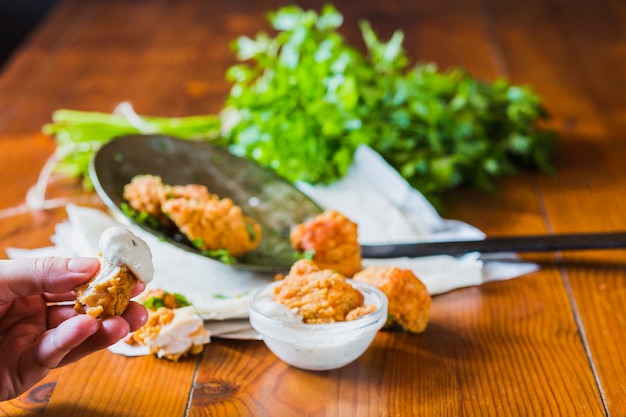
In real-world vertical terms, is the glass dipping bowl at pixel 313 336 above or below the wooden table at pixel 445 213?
above

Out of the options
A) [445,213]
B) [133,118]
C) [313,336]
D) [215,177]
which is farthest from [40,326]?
[133,118]

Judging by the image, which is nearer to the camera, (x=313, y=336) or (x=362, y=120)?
(x=313, y=336)

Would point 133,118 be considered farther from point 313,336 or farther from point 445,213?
point 313,336

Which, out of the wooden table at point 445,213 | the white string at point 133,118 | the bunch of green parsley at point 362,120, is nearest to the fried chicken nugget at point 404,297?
the wooden table at point 445,213

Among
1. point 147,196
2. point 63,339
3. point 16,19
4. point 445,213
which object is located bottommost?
point 16,19

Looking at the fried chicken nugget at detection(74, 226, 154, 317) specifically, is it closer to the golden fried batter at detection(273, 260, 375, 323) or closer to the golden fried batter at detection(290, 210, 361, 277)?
the golden fried batter at detection(273, 260, 375, 323)

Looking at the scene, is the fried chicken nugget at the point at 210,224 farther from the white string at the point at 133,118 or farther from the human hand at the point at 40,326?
the white string at the point at 133,118

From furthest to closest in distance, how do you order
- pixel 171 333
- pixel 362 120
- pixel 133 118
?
pixel 133 118 → pixel 362 120 → pixel 171 333

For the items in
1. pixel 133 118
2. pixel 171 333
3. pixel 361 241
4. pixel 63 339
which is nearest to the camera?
pixel 63 339
